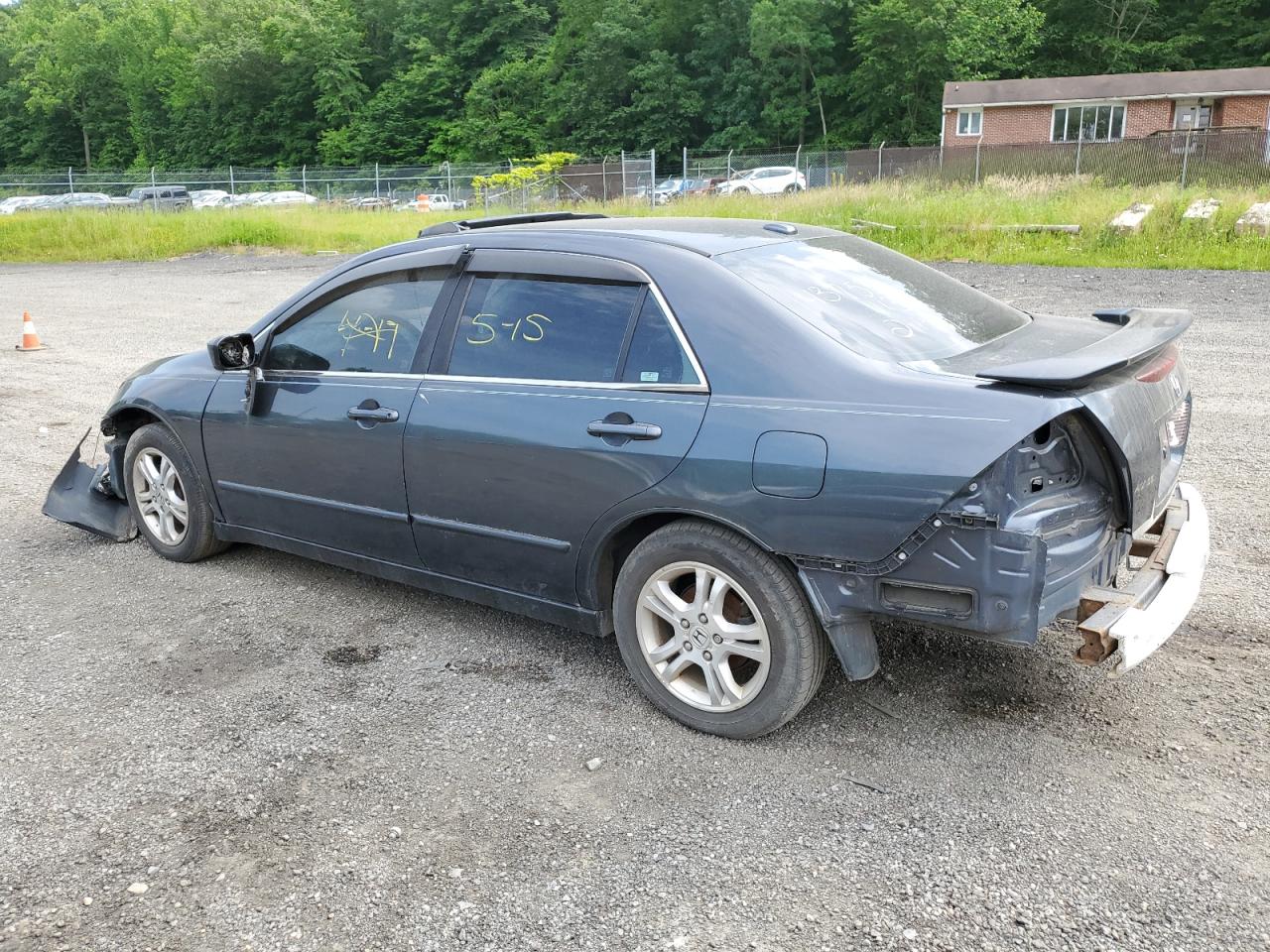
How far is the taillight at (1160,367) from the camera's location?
3410mm

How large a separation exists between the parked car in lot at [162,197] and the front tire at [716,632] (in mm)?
34559

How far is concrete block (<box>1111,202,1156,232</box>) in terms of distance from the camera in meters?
17.2

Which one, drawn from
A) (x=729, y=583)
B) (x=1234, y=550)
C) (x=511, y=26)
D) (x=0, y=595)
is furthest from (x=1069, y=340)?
(x=511, y=26)

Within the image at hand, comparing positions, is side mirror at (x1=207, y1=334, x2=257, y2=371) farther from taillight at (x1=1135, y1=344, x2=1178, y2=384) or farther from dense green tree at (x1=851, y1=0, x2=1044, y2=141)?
dense green tree at (x1=851, y1=0, x2=1044, y2=141)

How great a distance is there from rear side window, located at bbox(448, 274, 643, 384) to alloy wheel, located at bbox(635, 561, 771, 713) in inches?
29.6

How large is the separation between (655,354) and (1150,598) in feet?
5.72

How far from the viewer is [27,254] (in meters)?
27.7

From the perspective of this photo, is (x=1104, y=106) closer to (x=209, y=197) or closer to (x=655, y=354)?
(x=209, y=197)

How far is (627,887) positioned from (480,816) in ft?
1.84

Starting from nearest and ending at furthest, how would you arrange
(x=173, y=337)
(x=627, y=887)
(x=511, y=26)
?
1. (x=627, y=887)
2. (x=173, y=337)
3. (x=511, y=26)

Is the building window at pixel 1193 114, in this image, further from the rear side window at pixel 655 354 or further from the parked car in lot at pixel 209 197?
the rear side window at pixel 655 354

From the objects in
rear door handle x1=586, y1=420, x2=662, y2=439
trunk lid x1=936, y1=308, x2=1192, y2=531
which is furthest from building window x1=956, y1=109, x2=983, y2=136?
rear door handle x1=586, y1=420, x2=662, y2=439

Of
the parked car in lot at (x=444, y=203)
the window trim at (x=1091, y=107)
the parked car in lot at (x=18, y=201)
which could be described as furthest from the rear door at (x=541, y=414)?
the window trim at (x=1091, y=107)

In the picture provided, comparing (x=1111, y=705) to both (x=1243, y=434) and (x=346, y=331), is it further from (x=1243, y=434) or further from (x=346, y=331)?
(x=1243, y=434)
